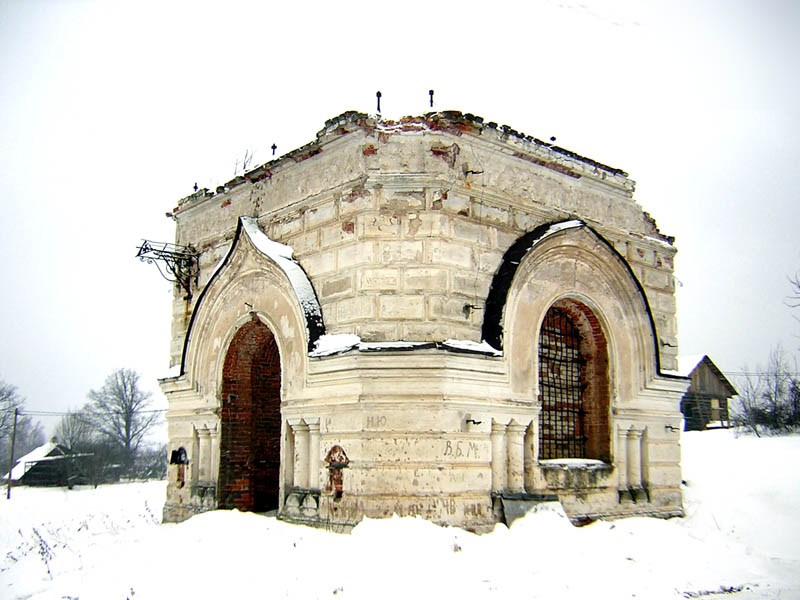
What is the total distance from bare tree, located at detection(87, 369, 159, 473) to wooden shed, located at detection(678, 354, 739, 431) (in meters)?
33.1

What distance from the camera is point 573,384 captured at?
1039cm

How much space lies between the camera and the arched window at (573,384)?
10016mm

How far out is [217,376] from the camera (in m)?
10.8

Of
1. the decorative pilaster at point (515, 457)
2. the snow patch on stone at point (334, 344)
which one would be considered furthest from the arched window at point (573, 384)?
the snow patch on stone at point (334, 344)

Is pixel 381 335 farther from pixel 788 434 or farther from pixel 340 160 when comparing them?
pixel 788 434

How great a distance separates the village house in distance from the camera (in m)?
8.19

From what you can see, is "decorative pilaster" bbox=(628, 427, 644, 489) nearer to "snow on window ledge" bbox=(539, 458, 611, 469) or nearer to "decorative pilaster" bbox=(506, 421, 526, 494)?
"snow on window ledge" bbox=(539, 458, 611, 469)

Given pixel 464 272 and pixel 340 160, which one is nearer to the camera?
pixel 464 272

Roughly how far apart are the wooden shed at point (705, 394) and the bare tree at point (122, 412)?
33.1 metres

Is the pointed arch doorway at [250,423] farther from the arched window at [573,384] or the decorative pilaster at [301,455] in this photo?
the arched window at [573,384]

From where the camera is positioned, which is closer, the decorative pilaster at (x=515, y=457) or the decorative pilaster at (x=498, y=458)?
the decorative pilaster at (x=498, y=458)

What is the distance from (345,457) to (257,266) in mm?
3152

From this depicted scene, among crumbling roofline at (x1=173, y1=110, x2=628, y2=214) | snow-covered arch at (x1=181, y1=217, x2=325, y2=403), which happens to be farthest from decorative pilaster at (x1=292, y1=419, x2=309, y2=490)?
crumbling roofline at (x1=173, y1=110, x2=628, y2=214)

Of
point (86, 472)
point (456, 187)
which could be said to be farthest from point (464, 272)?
point (86, 472)
